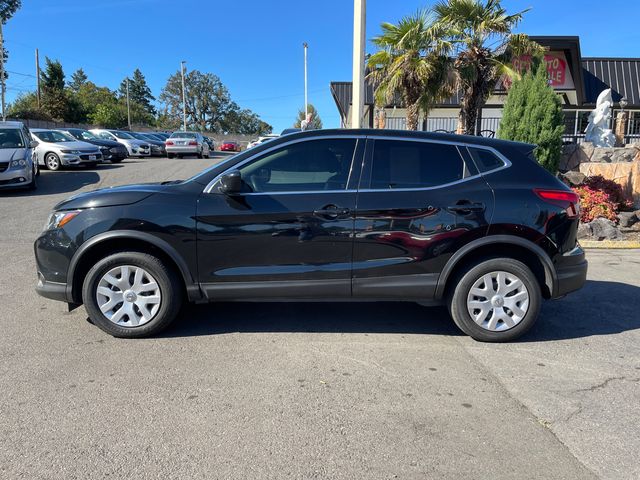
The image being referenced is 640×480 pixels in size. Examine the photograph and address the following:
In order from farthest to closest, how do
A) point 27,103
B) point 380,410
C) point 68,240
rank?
point 27,103, point 68,240, point 380,410

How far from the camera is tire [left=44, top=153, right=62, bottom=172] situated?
1745 centimetres

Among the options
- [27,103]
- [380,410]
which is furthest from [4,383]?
[27,103]

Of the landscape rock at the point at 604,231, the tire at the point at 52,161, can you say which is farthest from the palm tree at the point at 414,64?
the tire at the point at 52,161

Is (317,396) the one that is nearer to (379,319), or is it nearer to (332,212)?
(332,212)

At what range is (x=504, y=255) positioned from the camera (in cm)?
448

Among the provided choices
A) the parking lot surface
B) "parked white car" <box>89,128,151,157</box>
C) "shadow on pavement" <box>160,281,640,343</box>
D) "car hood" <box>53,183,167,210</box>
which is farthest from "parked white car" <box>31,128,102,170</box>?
"car hood" <box>53,183,167,210</box>

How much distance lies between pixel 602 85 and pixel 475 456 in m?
22.9

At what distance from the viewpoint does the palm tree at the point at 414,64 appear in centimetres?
1258

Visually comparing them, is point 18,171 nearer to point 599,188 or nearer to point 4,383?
point 4,383

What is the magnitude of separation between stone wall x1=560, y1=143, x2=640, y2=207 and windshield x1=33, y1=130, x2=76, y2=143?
1668cm

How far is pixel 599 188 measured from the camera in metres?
10.5

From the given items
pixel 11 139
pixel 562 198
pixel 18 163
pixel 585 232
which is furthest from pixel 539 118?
pixel 11 139

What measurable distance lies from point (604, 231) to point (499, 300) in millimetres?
6122

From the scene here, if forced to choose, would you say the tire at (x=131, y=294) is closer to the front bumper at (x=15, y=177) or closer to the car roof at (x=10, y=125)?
the front bumper at (x=15, y=177)
